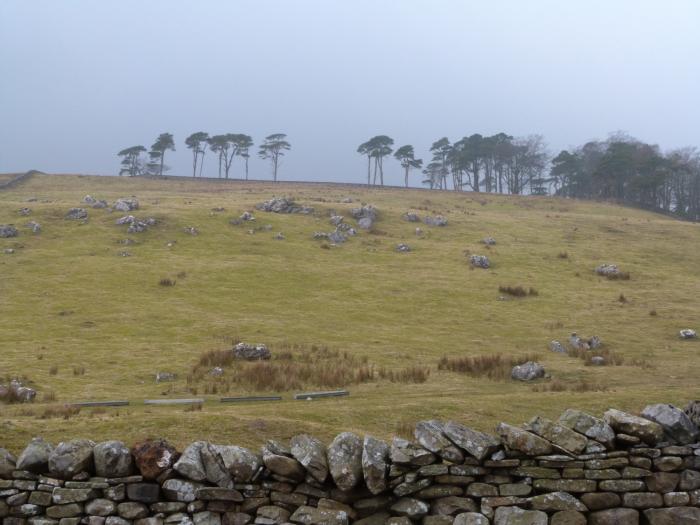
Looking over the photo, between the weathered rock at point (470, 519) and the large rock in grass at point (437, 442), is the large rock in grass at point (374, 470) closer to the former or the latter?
the large rock in grass at point (437, 442)

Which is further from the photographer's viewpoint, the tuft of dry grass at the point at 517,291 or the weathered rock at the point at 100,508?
the tuft of dry grass at the point at 517,291

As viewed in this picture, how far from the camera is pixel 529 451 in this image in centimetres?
895

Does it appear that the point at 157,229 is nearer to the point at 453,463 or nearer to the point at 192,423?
the point at 192,423

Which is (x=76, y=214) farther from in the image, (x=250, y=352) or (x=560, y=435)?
(x=560, y=435)

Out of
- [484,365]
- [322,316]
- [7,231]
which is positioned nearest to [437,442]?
[484,365]

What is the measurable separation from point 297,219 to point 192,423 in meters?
47.9

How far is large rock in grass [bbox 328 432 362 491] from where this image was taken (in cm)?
884

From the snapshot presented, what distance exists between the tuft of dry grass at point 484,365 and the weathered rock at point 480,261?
2162cm

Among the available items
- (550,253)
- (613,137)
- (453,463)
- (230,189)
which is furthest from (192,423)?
(613,137)

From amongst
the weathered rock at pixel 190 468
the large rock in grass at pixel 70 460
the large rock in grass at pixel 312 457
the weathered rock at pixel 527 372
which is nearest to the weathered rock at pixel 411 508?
the large rock in grass at pixel 312 457

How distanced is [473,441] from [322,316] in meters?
25.1

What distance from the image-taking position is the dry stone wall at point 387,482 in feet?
29.1

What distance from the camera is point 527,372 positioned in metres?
23.3

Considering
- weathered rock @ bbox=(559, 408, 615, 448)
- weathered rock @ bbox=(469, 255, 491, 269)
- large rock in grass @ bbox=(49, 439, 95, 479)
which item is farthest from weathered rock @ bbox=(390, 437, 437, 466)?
weathered rock @ bbox=(469, 255, 491, 269)
